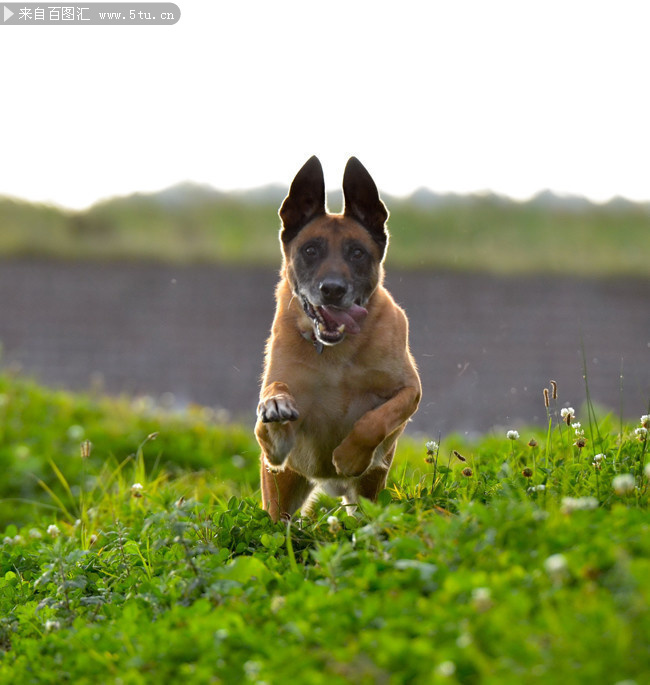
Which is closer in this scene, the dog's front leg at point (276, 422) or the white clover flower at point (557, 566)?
the white clover flower at point (557, 566)

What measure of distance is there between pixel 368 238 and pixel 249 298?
8.21m

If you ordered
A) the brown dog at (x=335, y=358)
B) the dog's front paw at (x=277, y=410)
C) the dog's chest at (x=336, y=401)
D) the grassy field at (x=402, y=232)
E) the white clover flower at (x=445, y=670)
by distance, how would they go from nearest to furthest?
the white clover flower at (x=445, y=670) → the dog's front paw at (x=277, y=410) → the brown dog at (x=335, y=358) → the dog's chest at (x=336, y=401) → the grassy field at (x=402, y=232)

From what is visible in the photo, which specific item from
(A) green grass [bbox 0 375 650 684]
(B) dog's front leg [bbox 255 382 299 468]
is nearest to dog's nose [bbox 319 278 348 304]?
(B) dog's front leg [bbox 255 382 299 468]

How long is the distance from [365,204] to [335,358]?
84 cm

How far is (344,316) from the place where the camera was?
13.6 ft

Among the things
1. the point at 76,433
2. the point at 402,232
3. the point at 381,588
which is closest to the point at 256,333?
the point at 402,232

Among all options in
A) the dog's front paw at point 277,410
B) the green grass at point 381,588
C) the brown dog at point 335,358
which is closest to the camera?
the green grass at point 381,588

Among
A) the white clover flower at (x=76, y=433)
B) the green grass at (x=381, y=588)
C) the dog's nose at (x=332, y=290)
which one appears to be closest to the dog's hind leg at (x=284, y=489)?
the green grass at (x=381, y=588)

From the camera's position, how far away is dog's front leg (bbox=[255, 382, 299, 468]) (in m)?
3.83

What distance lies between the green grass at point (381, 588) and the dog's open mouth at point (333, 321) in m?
0.74

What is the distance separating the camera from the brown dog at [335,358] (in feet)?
13.3

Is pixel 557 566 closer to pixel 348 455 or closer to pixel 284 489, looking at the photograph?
pixel 348 455

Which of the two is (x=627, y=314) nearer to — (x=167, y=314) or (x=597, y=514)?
(x=167, y=314)

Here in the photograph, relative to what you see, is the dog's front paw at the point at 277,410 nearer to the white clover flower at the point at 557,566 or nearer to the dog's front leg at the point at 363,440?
the dog's front leg at the point at 363,440
